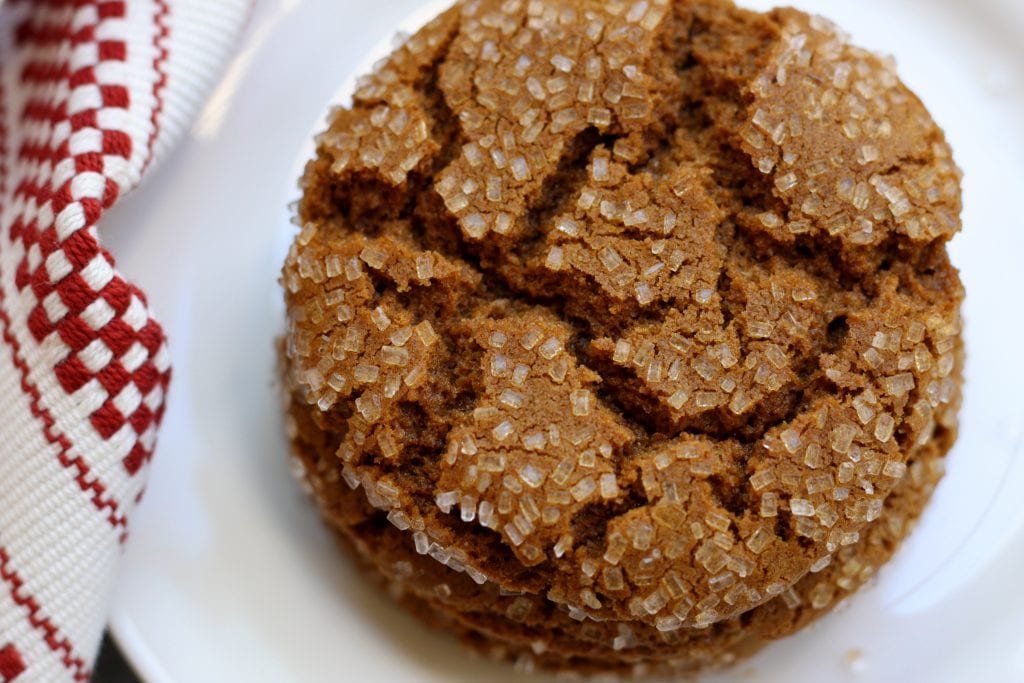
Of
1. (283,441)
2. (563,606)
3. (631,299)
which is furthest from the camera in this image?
(283,441)

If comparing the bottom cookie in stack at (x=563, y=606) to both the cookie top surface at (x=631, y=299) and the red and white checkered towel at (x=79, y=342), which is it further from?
the red and white checkered towel at (x=79, y=342)

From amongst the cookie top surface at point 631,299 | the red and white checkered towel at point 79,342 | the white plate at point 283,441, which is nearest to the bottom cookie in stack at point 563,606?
the cookie top surface at point 631,299

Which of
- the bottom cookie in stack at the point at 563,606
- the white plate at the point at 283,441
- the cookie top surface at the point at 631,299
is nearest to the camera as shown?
the cookie top surface at the point at 631,299

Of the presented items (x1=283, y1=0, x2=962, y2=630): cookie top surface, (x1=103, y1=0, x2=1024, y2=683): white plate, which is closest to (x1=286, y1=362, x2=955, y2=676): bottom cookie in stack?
(x1=283, y1=0, x2=962, y2=630): cookie top surface

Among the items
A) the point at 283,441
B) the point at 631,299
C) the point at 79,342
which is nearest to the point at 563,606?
the point at 631,299

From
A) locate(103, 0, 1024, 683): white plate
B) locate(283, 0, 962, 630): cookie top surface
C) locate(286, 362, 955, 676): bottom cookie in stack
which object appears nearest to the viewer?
locate(283, 0, 962, 630): cookie top surface

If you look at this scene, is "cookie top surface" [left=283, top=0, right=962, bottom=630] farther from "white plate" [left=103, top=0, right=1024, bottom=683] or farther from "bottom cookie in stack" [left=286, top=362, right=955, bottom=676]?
"white plate" [left=103, top=0, right=1024, bottom=683]

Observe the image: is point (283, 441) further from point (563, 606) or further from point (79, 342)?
point (563, 606)
